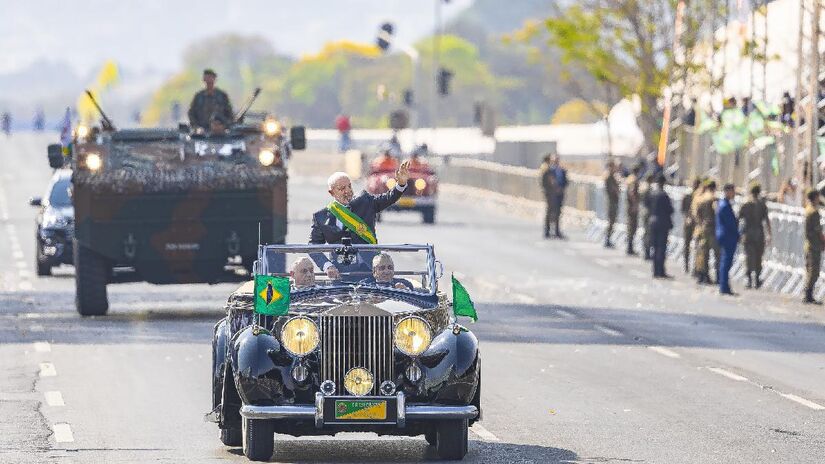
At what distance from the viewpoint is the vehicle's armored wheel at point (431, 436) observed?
1512 cm

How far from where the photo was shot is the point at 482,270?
37.7 meters

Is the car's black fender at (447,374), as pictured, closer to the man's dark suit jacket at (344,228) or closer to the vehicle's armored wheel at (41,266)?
the man's dark suit jacket at (344,228)

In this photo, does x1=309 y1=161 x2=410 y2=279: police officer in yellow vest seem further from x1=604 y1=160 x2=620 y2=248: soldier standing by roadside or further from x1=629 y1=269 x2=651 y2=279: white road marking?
x1=604 y1=160 x2=620 y2=248: soldier standing by roadside

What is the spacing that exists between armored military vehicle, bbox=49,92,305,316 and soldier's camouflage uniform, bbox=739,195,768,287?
30.2 ft

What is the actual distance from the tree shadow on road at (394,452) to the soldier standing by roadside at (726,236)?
18.1 meters

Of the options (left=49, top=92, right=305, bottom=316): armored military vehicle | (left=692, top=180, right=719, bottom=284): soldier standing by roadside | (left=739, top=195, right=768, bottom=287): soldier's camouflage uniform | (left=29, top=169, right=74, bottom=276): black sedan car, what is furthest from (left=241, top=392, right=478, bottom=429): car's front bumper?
(left=692, top=180, right=719, bottom=284): soldier standing by roadside

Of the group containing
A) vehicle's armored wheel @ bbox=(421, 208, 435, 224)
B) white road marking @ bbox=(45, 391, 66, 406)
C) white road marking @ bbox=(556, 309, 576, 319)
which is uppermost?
white road marking @ bbox=(45, 391, 66, 406)

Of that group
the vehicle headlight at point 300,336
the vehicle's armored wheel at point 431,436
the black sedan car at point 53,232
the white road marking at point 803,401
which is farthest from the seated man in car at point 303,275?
the black sedan car at point 53,232

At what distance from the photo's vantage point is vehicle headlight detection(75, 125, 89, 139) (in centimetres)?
2683

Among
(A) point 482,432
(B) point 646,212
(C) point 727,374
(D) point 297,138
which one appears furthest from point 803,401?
(B) point 646,212

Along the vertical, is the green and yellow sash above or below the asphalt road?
above

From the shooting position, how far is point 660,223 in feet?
124

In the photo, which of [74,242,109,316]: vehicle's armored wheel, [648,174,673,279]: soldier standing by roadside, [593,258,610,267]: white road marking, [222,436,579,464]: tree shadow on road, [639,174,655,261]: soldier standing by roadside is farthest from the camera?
[639,174,655,261]: soldier standing by roadside

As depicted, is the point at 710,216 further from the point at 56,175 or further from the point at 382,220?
the point at 382,220
